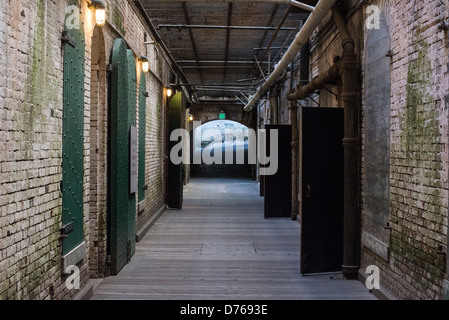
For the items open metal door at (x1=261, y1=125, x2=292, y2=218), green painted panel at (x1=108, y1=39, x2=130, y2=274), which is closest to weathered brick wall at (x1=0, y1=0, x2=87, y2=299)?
green painted panel at (x1=108, y1=39, x2=130, y2=274)

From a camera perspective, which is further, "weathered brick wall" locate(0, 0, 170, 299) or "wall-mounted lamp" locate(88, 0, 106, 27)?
"wall-mounted lamp" locate(88, 0, 106, 27)

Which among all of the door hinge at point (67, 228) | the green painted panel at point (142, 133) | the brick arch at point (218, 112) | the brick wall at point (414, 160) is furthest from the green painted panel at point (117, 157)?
the brick arch at point (218, 112)

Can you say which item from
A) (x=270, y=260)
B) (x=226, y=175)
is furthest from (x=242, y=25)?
(x=226, y=175)

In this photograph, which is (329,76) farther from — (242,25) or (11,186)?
(11,186)

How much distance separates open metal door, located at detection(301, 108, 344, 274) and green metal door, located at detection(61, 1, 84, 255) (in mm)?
2761

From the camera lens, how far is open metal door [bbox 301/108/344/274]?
232 inches

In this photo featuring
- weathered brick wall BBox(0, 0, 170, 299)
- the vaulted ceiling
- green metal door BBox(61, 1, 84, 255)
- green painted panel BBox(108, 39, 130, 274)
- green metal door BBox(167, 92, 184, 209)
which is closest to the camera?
weathered brick wall BBox(0, 0, 170, 299)

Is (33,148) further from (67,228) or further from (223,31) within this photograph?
(223,31)

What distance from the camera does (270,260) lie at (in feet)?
21.7

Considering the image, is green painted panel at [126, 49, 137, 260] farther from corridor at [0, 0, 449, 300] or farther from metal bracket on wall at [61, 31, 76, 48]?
metal bracket on wall at [61, 31, 76, 48]

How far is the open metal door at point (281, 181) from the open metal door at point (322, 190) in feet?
14.7

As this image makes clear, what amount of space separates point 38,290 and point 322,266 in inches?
143

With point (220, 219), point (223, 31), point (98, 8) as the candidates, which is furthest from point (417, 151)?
point (220, 219)

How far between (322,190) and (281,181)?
4.61 m
